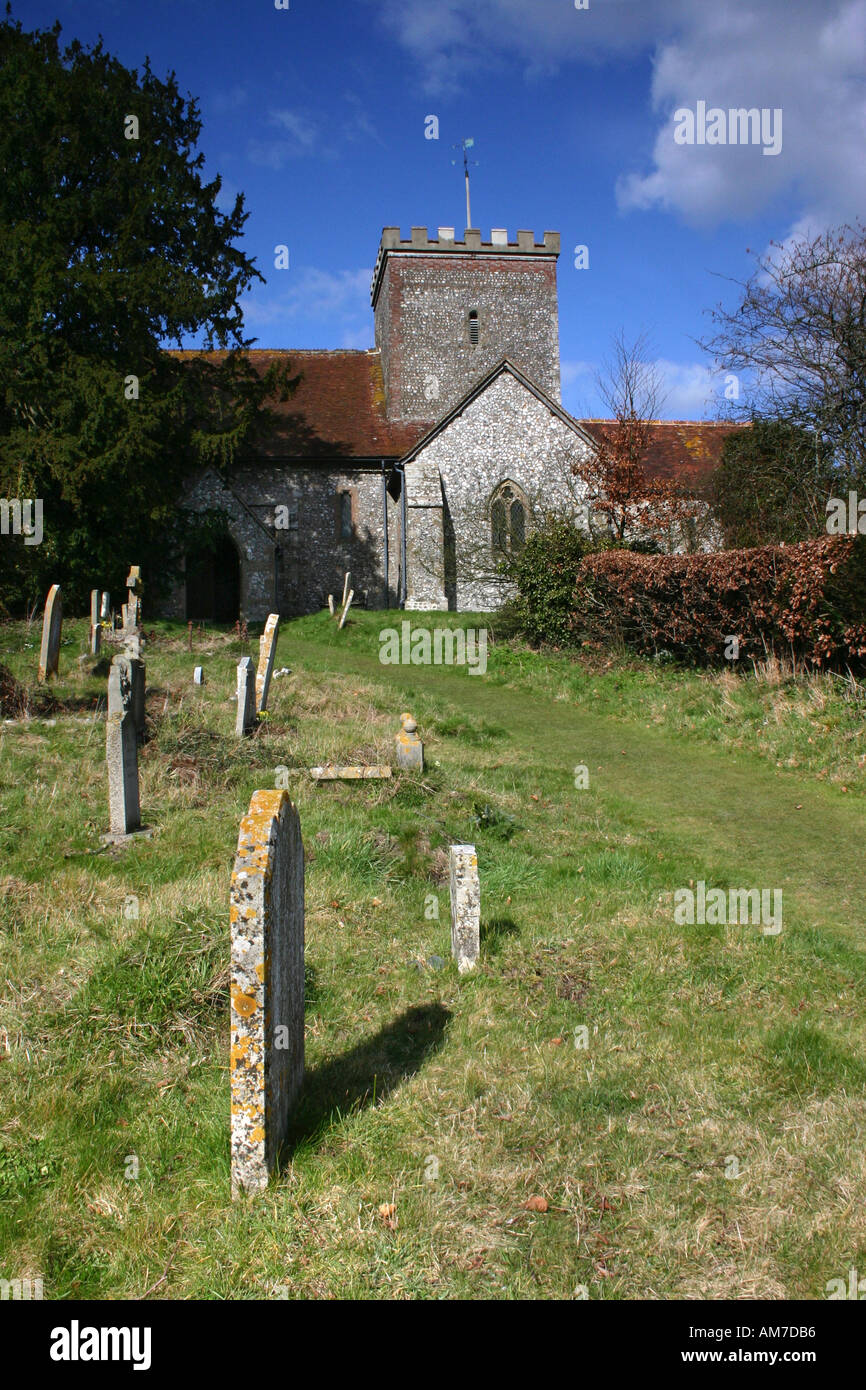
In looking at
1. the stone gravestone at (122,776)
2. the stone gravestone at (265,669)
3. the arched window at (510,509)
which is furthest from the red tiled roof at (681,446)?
the stone gravestone at (122,776)

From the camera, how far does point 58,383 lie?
19.4 m

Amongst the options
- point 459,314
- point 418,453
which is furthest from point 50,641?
point 459,314

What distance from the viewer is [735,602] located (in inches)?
532

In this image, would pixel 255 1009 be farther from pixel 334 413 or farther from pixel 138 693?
pixel 334 413

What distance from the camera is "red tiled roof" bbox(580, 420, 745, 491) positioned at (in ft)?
89.8

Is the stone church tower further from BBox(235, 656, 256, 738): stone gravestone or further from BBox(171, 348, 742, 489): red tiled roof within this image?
BBox(235, 656, 256, 738): stone gravestone

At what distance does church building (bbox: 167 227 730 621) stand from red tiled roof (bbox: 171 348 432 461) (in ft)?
0.22

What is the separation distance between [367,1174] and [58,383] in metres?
19.9

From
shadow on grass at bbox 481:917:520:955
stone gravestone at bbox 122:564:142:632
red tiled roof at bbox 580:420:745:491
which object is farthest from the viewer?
red tiled roof at bbox 580:420:745:491

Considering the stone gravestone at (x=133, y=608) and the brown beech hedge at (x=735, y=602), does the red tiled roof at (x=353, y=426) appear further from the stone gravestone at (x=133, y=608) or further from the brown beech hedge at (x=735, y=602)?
the brown beech hedge at (x=735, y=602)

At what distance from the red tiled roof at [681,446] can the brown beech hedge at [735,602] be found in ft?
35.9

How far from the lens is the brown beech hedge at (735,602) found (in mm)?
11203

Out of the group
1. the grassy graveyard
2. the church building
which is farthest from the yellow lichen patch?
the church building

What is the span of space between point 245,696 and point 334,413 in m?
21.2
